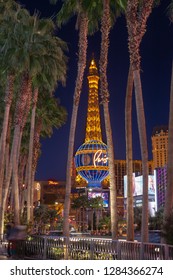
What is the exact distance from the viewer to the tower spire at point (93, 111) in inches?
4663

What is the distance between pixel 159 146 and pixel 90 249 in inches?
6768

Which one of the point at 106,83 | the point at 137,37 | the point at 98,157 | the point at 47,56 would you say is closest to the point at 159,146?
the point at 98,157

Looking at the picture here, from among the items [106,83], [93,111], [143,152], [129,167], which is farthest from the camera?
[93,111]

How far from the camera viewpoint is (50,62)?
27.2m

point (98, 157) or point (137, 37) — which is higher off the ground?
point (98, 157)

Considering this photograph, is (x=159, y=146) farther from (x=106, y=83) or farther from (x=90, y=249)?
(x=90, y=249)

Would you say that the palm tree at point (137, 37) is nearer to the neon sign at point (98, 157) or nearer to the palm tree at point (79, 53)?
the palm tree at point (79, 53)

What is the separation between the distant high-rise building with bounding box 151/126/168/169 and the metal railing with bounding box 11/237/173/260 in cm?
16679

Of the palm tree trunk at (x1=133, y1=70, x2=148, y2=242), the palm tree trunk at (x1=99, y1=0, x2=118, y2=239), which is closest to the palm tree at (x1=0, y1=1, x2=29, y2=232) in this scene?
the palm tree trunk at (x1=99, y1=0, x2=118, y2=239)

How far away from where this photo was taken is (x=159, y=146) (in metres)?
184

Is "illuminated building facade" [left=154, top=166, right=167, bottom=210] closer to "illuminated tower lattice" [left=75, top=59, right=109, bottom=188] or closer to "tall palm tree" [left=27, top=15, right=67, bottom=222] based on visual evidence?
"illuminated tower lattice" [left=75, top=59, right=109, bottom=188]

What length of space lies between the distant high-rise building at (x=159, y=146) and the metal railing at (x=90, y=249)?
16679cm
